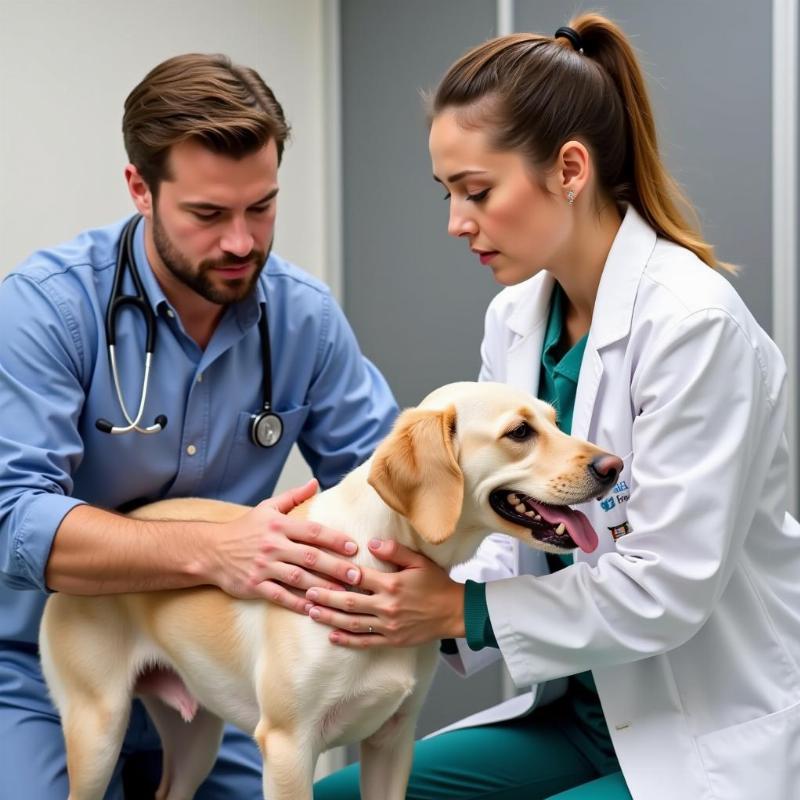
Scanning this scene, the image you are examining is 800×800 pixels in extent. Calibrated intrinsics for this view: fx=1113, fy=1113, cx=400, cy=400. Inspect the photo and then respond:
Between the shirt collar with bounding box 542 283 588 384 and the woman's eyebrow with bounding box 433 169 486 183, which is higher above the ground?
the woman's eyebrow with bounding box 433 169 486 183

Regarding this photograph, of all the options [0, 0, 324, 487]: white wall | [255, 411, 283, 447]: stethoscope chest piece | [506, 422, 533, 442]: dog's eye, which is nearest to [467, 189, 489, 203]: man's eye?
[506, 422, 533, 442]: dog's eye

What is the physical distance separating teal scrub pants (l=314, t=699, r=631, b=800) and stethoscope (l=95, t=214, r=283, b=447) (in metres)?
0.61

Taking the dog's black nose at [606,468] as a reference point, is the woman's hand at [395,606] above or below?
below

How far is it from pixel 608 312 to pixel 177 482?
79 centimetres

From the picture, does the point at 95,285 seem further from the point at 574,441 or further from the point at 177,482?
the point at 574,441

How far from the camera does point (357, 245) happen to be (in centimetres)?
320

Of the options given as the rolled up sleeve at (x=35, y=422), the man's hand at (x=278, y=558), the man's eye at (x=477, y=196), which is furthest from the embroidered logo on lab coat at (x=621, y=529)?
the rolled up sleeve at (x=35, y=422)

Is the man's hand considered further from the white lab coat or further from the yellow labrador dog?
the white lab coat

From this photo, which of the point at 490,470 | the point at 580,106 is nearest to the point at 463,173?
the point at 580,106

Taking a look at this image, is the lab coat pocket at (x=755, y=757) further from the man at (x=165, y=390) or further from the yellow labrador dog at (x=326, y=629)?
the man at (x=165, y=390)

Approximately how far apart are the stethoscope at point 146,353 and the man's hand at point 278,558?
1.02 ft

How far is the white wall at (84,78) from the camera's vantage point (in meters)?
2.58

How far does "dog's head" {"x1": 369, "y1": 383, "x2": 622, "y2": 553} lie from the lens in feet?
4.70

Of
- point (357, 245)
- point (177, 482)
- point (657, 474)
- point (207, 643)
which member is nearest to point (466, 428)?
point (657, 474)
